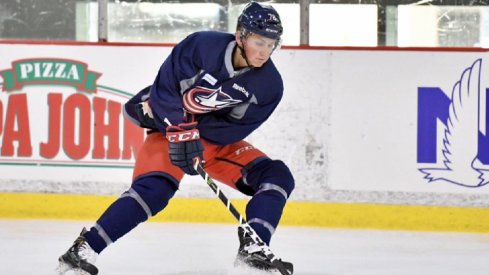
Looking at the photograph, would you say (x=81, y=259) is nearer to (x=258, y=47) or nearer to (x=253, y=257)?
(x=253, y=257)

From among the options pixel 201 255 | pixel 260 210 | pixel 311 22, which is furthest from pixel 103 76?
pixel 260 210

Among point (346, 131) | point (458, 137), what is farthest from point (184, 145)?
point (458, 137)

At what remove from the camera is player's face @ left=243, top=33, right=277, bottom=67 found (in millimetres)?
3293

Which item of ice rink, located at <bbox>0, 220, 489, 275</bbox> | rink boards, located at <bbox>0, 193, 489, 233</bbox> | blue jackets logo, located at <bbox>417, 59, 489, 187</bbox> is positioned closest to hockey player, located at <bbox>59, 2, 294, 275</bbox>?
ice rink, located at <bbox>0, 220, 489, 275</bbox>

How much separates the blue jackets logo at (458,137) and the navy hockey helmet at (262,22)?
223 cm

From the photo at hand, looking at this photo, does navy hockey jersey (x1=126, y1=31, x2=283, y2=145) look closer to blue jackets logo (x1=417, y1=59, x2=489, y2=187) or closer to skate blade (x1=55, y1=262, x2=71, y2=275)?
skate blade (x1=55, y1=262, x2=71, y2=275)

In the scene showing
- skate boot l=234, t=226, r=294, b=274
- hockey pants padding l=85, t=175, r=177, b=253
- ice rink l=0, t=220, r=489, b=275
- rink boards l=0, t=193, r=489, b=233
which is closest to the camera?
skate boot l=234, t=226, r=294, b=274

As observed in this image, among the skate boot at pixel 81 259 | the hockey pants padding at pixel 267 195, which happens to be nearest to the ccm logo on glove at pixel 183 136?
the hockey pants padding at pixel 267 195

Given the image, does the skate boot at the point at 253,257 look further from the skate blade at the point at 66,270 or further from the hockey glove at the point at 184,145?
the skate blade at the point at 66,270

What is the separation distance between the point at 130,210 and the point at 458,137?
8.14 feet

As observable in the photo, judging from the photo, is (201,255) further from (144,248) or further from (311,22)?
(311,22)

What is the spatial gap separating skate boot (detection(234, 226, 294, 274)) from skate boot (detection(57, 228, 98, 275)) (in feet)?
1.52

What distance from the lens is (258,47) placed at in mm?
3307

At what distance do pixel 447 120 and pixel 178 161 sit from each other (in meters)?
2.38
